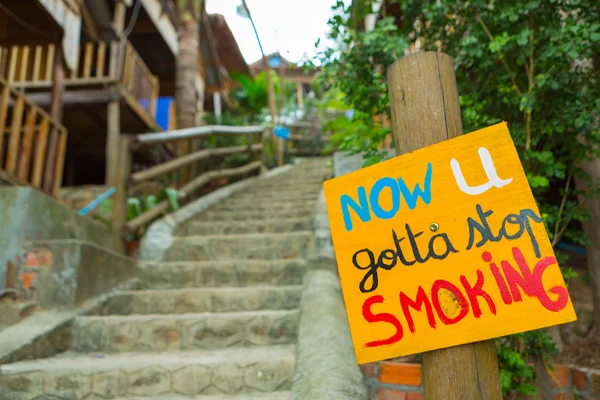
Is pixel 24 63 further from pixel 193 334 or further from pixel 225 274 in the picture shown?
pixel 193 334

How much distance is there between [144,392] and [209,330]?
0.54 m

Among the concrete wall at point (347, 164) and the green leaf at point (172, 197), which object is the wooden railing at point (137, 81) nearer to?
the green leaf at point (172, 197)

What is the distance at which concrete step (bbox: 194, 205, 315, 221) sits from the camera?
4652 millimetres

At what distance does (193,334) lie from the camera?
8.14 ft

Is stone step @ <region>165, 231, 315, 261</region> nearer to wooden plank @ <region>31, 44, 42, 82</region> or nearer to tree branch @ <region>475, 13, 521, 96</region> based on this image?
tree branch @ <region>475, 13, 521, 96</region>

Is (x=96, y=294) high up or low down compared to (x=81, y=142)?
down

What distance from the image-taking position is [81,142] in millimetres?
8164

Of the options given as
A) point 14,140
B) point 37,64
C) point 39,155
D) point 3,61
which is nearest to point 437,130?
point 14,140

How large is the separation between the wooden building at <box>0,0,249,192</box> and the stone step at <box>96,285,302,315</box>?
119cm

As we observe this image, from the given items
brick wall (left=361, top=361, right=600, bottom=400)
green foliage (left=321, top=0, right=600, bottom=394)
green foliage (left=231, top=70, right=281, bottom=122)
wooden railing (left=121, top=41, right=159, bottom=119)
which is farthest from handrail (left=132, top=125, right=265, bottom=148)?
green foliage (left=231, top=70, right=281, bottom=122)

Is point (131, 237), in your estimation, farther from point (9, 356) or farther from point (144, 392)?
point (144, 392)

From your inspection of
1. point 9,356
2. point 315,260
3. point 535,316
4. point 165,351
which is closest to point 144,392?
point 165,351

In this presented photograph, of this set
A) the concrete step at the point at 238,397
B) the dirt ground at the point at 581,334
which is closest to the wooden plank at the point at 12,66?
the concrete step at the point at 238,397

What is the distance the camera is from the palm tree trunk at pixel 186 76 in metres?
6.45
